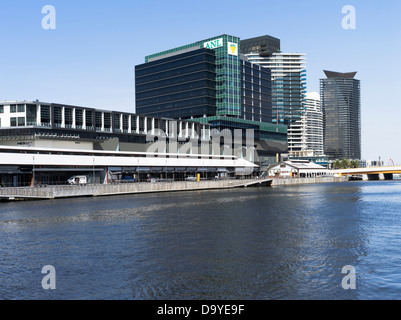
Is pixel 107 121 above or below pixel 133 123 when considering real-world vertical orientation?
below

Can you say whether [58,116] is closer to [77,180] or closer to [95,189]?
[77,180]

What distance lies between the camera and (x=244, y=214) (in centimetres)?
6938

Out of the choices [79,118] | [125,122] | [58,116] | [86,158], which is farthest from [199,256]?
[125,122]

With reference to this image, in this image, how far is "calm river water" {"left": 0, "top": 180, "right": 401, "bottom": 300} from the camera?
27703mm

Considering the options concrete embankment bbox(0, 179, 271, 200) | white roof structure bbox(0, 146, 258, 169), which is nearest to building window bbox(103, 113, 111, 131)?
white roof structure bbox(0, 146, 258, 169)

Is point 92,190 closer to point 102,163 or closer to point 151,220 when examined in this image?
point 102,163

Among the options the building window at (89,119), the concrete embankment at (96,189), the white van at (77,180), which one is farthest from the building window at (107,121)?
the white van at (77,180)

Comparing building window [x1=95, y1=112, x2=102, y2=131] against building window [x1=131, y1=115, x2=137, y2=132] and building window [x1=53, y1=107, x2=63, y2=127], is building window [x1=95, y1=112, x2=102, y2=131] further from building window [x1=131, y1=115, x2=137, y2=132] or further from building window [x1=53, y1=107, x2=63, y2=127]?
building window [x1=131, y1=115, x2=137, y2=132]

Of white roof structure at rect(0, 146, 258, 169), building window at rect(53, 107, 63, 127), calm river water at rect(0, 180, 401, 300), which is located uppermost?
building window at rect(53, 107, 63, 127)

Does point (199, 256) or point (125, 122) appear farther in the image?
point (125, 122)

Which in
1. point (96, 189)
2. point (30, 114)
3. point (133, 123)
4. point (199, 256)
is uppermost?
point (133, 123)

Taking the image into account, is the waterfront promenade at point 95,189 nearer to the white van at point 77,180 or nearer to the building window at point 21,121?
the white van at point 77,180

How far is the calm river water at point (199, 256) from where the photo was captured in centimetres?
2770

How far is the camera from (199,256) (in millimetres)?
37219
